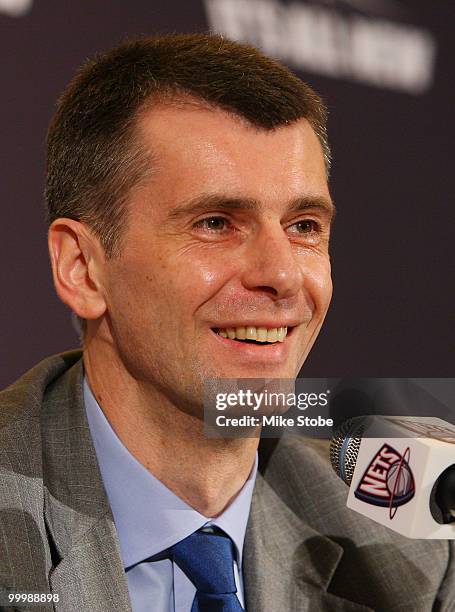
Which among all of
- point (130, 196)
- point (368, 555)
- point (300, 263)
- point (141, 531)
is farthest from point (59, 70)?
point (368, 555)

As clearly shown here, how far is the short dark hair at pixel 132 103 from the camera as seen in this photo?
4.42 feet

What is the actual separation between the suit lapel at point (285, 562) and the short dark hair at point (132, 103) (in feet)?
1.61

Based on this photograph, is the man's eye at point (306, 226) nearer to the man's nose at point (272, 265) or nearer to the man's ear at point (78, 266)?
the man's nose at point (272, 265)

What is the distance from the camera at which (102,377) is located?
→ 1.43 metres

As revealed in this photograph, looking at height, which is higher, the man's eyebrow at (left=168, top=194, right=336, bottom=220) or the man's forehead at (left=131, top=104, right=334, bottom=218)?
the man's forehead at (left=131, top=104, right=334, bottom=218)

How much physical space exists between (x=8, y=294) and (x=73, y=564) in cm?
77

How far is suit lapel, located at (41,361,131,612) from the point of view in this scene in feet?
4.14

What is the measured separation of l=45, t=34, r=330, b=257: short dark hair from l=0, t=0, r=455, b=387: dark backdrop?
1.54 feet

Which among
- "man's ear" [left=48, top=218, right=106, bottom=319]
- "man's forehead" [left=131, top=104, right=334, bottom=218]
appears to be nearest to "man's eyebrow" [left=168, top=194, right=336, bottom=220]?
"man's forehead" [left=131, top=104, right=334, bottom=218]

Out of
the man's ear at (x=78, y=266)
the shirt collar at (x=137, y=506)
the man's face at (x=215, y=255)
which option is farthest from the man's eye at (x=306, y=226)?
the shirt collar at (x=137, y=506)

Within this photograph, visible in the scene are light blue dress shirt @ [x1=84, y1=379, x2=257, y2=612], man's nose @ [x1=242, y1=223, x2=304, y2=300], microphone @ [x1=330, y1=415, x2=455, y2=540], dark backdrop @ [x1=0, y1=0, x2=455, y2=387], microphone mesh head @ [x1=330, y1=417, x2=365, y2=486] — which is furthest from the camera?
dark backdrop @ [x1=0, y1=0, x2=455, y2=387]

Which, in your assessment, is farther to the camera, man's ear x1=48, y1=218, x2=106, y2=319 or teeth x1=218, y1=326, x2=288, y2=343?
man's ear x1=48, y1=218, x2=106, y2=319

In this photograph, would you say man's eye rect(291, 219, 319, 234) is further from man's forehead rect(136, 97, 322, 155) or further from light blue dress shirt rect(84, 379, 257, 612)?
light blue dress shirt rect(84, 379, 257, 612)

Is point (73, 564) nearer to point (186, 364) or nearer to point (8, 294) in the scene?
point (186, 364)
